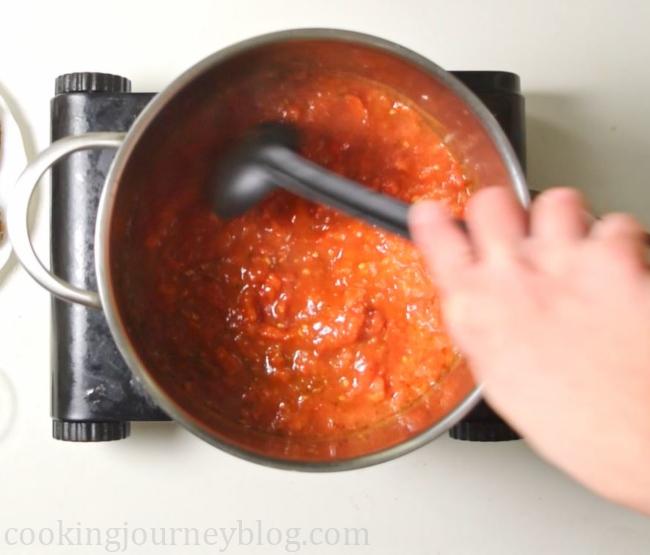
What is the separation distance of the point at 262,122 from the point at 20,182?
0.66 ft

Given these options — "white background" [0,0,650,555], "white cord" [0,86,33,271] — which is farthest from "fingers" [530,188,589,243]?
"white cord" [0,86,33,271]

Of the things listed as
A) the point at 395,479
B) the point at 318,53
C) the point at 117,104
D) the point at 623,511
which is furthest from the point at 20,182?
the point at 623,511

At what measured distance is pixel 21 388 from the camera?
774 millimetres

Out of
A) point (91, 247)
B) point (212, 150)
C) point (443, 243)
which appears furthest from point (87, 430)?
point (443, 243)

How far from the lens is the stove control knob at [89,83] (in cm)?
69

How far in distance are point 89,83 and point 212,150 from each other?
0.41 ft

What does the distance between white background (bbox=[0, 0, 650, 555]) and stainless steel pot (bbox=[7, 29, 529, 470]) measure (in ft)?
0.49

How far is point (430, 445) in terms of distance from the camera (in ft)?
2.52

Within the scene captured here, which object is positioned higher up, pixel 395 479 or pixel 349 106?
pixel 349 106

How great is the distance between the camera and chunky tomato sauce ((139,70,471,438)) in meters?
0.66

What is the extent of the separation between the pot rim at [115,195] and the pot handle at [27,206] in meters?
0.02

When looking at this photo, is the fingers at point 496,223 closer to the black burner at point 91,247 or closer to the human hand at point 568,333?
the human hand at point 568,333

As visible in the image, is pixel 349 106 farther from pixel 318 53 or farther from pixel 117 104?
pixel 117 104

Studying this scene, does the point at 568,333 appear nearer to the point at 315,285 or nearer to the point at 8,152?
the point at 315,285
